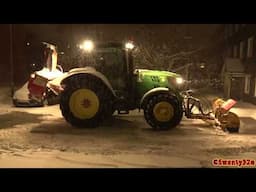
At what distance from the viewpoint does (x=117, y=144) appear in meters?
8.94

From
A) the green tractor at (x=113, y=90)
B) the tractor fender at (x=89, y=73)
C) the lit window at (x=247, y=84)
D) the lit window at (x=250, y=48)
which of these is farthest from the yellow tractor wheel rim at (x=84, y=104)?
the lit window at (x=250, y=48)

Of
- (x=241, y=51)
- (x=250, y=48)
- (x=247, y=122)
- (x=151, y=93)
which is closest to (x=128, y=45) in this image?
(x=151, y=93)

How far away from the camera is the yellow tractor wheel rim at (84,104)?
35.4 ft

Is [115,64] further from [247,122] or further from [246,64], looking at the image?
[246,64]

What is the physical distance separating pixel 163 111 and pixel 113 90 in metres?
1.70

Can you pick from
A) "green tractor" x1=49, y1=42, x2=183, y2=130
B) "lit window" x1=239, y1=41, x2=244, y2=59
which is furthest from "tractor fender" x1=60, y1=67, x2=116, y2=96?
"lit window" x1=239, y1=41, x2=244, y2=59

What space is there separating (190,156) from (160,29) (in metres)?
18.0

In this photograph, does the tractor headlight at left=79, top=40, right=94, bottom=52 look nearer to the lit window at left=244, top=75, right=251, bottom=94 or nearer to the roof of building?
the lit window at left=244, top=75, right=251, bottom=94

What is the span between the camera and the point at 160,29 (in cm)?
2492

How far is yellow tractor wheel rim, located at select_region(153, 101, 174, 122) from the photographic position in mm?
10484

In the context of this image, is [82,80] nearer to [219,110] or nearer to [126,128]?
[126,128]

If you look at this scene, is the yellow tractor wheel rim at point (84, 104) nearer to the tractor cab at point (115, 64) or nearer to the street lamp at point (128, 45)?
the tractor cab at point (115, 64)

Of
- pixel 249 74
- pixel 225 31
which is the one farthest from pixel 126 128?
pixel 225 31

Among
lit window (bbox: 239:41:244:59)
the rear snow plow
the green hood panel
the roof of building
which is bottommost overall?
the rear snow plow
